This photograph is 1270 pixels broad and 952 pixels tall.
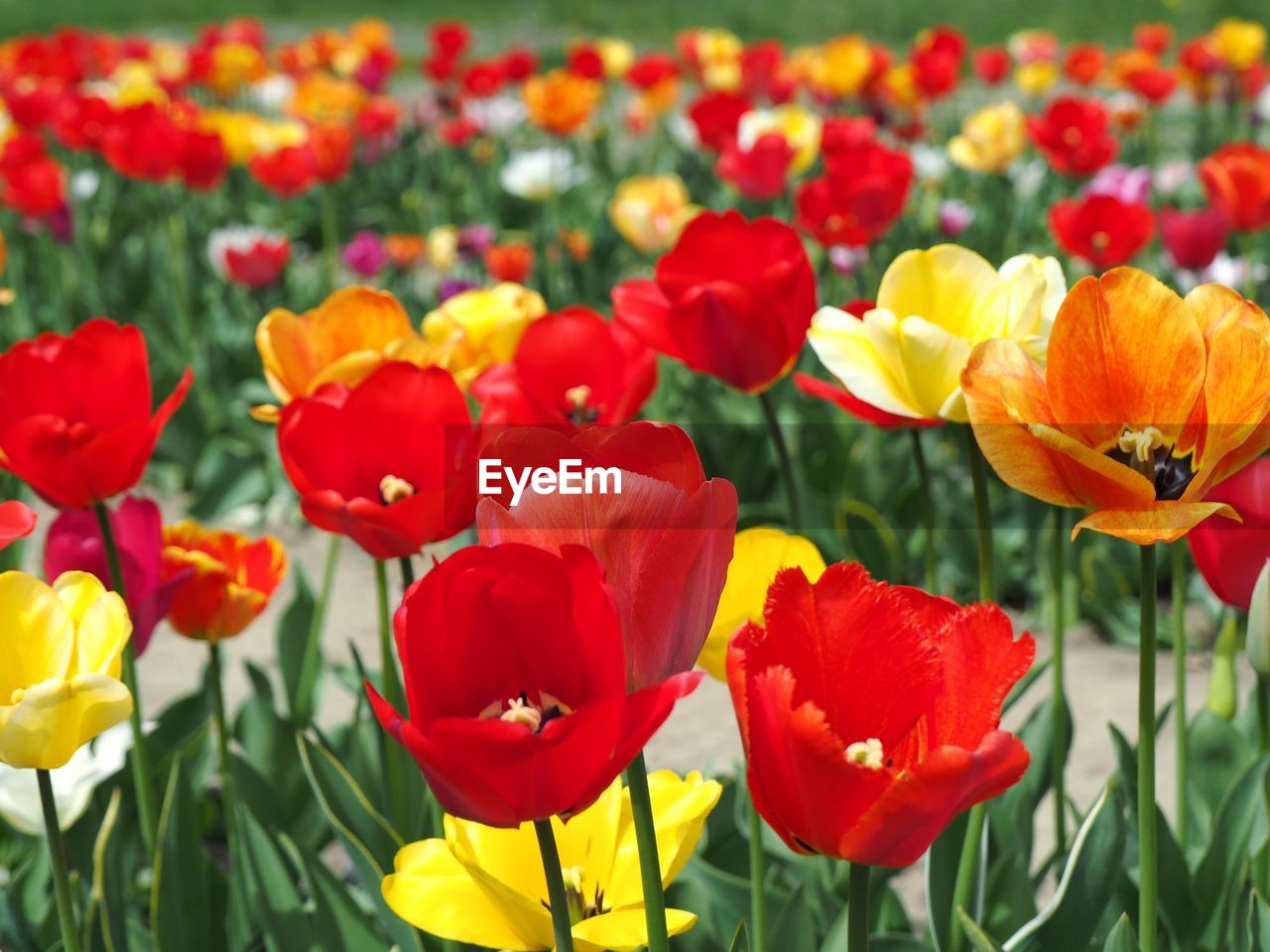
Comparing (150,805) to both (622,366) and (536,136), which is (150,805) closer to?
(622,366)

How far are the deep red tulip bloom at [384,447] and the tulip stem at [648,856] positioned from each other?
1.31 feet

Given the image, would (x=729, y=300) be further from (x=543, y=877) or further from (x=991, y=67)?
(x=991, y=67)

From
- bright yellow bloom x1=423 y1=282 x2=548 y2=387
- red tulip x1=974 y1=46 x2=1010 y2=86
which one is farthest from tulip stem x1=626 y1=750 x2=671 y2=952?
red tulip x1=974 y1=46 x2=1010 y2=86

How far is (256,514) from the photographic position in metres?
3.59

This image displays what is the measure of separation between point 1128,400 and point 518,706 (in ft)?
1.39

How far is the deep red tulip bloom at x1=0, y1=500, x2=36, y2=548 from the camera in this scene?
825 mm

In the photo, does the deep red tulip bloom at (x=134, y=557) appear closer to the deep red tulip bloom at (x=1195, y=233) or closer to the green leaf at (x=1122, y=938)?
the green leaf at (x=1122, y=938)

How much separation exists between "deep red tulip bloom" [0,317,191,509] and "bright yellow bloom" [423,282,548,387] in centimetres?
43

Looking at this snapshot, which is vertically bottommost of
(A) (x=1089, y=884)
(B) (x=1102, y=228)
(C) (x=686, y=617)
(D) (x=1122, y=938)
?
(A) (x=1089, y=884)

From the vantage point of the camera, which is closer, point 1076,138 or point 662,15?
point 1076,138

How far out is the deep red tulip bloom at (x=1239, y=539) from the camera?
1136 millimetres

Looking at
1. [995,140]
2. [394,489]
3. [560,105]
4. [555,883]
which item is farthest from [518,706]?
[560,105]

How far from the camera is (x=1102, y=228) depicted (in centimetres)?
251

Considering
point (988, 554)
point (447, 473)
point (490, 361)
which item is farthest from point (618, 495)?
point (490, 361)
